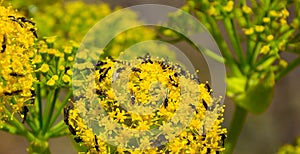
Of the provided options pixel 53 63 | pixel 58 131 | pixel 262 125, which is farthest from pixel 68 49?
pixel 262 125

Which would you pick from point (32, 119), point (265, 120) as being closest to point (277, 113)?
point (265, 120)

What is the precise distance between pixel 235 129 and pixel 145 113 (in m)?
0.39

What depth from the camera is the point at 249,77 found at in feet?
4.53

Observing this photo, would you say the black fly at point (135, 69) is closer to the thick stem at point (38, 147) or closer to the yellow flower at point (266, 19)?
the thick stem at point (38, 147)

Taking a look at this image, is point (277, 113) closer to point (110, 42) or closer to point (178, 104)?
point (110, 42)

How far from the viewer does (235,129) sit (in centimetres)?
136

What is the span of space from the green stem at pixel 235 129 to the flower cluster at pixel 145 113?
266 millimetres

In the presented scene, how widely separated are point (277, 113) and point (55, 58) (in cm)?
274

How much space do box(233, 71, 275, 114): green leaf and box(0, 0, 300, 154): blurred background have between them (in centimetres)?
179

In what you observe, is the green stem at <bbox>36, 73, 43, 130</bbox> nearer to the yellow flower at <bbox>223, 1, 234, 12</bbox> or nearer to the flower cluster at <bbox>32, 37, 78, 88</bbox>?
the flower cluster at <bbox>32, 37, 78, 88</bbox>

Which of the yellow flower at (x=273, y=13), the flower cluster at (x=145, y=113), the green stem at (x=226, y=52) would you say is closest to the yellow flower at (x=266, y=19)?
the yellow flower at (x=273, y=13)

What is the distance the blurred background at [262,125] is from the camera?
3364mm

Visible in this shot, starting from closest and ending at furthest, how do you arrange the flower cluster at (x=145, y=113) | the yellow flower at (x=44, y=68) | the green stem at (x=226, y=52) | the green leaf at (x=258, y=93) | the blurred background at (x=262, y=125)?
1. the flower cluster at (x=145, y=113)
2. the yellow flower at (x=44, y=68)
3. the green leaf at (x=258, y=93)
4. the green stem at (x=226, y=52)
5. the blurred background at (x=262, y=125)

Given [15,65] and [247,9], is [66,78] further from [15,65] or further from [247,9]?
[247,9]
